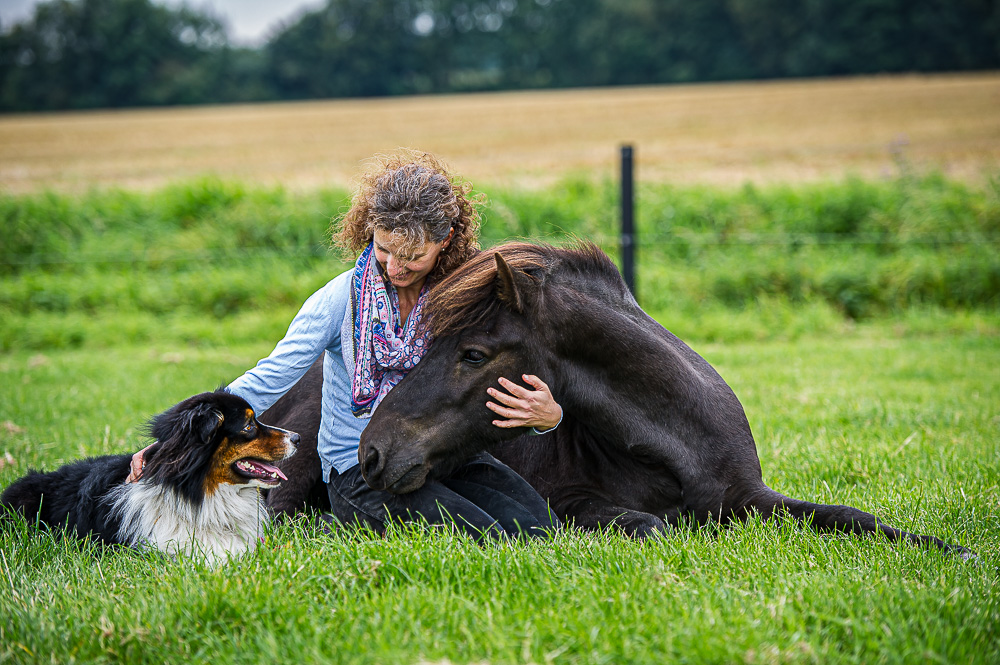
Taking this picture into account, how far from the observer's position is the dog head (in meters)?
3.20

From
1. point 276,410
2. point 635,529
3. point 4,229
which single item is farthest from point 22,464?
point 4,229

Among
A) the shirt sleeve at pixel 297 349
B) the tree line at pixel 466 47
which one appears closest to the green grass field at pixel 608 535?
the shirt sleeve at pixel 297 349

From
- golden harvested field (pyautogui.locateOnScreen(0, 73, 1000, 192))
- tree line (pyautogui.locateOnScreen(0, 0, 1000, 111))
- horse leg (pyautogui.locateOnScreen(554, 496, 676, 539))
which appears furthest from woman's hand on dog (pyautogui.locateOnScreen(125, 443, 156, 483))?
→ tree line (pyautogui.locateOnScreen(0, 0, 1000, 111))

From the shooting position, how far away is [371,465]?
314 centimetres

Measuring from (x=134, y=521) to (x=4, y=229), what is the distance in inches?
416

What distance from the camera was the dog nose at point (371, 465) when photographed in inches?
122

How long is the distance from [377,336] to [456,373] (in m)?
0.41

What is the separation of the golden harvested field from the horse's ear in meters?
10.4

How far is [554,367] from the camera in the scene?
324 cm

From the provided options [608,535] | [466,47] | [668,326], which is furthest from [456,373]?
[466,47]

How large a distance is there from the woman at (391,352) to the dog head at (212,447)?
3.9 inches

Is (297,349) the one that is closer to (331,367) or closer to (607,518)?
(331,367)

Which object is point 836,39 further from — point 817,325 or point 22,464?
point 22,464

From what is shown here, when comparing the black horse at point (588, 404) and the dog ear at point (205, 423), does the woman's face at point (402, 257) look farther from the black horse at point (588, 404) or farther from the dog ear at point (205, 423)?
the dog ear at point (205, 423)
